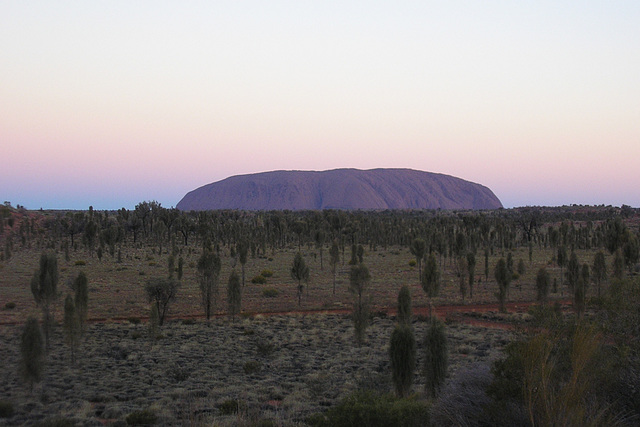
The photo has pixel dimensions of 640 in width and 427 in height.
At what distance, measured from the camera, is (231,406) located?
460 inches

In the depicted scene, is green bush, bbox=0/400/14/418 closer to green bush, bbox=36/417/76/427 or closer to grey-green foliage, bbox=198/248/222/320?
green bush, bbox=36/417/76/427

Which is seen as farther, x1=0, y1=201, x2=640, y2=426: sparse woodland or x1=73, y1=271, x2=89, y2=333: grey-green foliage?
x1=73, y1=271, x2=89, y2=333: grey-green foliage

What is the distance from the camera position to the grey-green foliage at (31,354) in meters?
13.2

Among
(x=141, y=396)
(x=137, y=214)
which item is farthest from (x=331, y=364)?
(x=137, y=214)

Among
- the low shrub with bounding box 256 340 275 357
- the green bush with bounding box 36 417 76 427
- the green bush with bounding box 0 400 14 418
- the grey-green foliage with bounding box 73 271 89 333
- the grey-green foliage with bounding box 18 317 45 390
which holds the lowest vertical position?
the low shrub with bounding box 256 340 275 357

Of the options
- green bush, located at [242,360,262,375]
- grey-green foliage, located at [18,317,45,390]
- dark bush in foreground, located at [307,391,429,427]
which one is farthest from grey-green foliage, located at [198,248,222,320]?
dark bush in foreground, located at [307,391,429,427]

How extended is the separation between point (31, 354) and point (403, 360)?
10452mm

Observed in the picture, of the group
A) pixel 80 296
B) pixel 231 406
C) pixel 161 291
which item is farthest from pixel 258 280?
pixel 231 406

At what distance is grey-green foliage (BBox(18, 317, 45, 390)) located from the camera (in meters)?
13.2

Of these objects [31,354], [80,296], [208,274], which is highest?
[208,274]

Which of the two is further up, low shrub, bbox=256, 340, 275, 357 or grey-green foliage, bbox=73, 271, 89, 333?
grey-green foliage, bbox=73, 271, 89, 333

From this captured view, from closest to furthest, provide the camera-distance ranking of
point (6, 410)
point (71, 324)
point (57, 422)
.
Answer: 1. point (57, 422)
2. point (6, 410)
3. point (71, 324)

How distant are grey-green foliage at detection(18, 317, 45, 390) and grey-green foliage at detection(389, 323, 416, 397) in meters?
10.0

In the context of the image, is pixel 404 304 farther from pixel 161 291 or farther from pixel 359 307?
pixel 161 291
